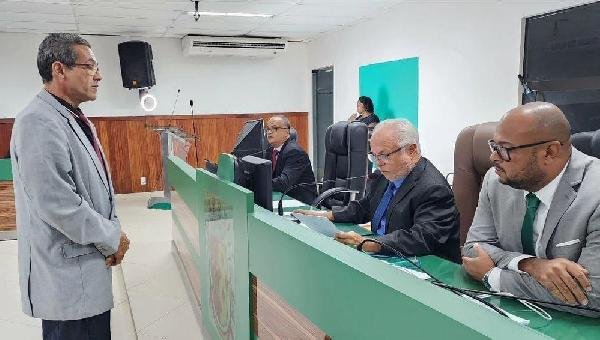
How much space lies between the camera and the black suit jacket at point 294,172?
12.7 feet

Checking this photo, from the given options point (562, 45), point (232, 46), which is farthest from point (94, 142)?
point (232, 46)

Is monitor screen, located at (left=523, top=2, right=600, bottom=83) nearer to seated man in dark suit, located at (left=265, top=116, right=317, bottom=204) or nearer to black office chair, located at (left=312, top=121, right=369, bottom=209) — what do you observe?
black office chair, located at (left=312, top=121, right=369, bottom=209)

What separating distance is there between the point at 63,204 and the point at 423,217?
1435 millimetres

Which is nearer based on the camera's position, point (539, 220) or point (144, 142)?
point (539, 220)

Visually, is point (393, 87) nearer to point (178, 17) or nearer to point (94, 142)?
point (178, 17)

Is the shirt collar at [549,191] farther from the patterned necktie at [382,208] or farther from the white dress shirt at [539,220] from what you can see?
the patterned necktie at [382,208]

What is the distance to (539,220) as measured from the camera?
1.59 metres

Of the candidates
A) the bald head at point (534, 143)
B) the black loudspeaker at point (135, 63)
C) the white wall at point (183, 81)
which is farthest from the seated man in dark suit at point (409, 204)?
the white wall at point (183, 81)

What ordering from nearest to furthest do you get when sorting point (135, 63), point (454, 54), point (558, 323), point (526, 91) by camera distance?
point (558, 323), point (526, 91), point (454, 54), point (135, 63)

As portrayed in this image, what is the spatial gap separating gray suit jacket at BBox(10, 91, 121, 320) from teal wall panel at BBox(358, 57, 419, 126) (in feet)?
15.0

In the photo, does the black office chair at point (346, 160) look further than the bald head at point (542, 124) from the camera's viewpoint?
Yes

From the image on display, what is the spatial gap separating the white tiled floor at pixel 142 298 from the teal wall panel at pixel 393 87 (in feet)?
10.4

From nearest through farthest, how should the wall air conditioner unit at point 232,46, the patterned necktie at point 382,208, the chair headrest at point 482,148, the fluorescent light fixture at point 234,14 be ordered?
the patterned necktie at point 382,208, the chair headrest at point 482,148, the fluorescent light fixture at point 234,14, the wall air conditioner unit at point 232,46

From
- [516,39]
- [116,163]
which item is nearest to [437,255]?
[516,39]
